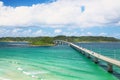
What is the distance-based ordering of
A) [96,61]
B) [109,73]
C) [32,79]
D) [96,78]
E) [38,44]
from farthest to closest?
[38,44], [96,61], [109,73], [96,78], [32,79]

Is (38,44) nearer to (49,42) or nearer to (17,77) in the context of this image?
(49,42)

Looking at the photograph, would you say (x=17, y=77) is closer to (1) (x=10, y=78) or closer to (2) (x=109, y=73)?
(1) (x=10, y=78)

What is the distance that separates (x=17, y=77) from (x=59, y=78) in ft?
18.3

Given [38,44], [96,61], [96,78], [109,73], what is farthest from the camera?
[38,44]

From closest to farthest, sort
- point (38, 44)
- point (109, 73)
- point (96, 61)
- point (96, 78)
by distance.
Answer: point (96, 78) < point (109, 73) < point (96, 61) < point (38, 44)

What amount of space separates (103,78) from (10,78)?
40.6 feet

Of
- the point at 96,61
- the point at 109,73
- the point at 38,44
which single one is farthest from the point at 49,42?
the point at 109,73

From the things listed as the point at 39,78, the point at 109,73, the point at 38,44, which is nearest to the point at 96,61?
the point at 109,73

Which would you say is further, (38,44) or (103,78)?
(38,44)

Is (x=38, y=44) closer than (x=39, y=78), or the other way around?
(x=39, y=78)

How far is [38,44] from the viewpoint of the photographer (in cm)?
15512

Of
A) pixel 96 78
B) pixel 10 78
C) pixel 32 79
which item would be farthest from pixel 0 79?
pixel 96 78

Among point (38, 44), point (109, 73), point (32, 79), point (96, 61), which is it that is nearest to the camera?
Answer: point (32, 79)

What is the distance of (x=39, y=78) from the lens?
31766mm
